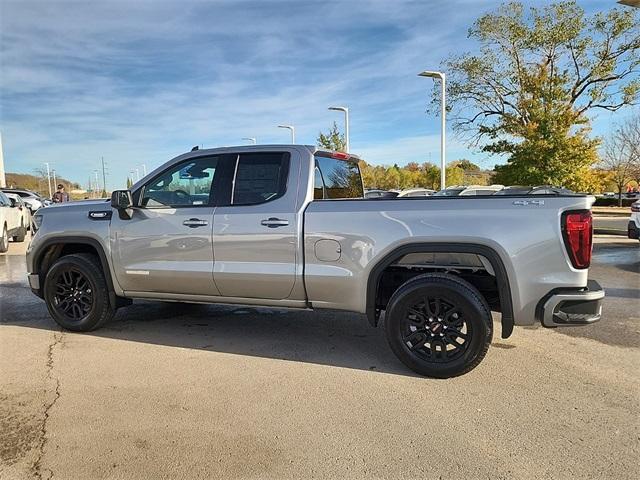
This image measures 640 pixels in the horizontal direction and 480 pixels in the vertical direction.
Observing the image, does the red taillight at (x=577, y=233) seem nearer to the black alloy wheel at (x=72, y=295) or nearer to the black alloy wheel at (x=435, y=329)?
the black alloy wheel at (x=435, y=329)

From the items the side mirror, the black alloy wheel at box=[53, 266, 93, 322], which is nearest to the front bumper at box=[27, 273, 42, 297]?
the black alloy wheel at box=[53, 266, 93, 322]

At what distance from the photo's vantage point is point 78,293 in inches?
215

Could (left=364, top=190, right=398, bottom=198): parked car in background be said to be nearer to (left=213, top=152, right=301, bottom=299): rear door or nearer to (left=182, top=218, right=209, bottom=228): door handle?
(left=213, top=152, right=301, bottom=299): rear door

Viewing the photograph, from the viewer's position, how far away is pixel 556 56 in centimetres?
2056

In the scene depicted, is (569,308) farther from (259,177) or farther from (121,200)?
(121,200)

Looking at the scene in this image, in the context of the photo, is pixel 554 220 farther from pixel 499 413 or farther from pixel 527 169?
pixel 527 169

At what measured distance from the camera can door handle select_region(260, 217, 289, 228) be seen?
14.9ft

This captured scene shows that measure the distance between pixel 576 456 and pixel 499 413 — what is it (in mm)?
609

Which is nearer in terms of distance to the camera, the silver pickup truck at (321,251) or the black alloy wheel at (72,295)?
the silver pickup truck at (321,251)

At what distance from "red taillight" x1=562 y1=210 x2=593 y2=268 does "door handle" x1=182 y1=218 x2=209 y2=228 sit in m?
3.10

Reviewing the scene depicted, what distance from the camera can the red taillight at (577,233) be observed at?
12.3ft

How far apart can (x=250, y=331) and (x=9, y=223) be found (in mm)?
10854

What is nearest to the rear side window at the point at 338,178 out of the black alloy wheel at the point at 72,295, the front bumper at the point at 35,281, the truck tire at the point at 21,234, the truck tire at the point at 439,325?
the truck tire at the point at 439,325

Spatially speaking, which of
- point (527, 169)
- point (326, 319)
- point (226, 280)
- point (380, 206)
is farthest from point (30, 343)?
point (527, 169)
